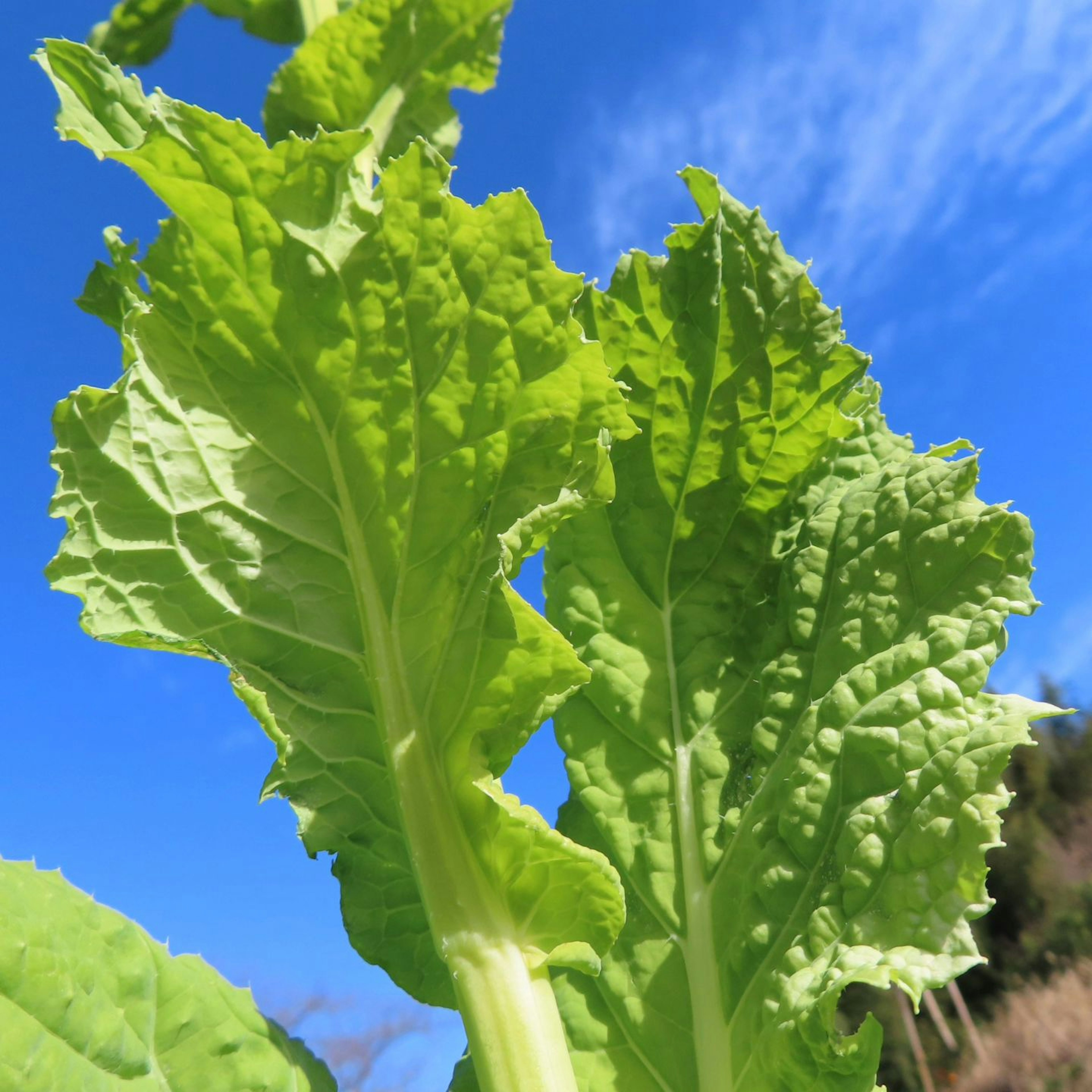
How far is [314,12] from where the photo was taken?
1959 mm

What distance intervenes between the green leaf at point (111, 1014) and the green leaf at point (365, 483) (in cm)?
28

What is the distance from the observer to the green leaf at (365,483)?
53.9 inches

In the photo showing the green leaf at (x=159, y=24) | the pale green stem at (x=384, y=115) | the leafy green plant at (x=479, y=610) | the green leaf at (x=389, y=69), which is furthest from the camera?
the green leaf at (x=159, y=24)

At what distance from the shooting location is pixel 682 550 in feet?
6.06

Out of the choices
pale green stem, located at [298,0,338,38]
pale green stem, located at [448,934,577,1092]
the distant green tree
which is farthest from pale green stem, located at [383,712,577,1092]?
the distant green tree

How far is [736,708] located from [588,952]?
1.80ft

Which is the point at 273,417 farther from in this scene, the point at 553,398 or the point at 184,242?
the point at 553,398

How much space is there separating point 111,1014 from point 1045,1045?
11.9 metres

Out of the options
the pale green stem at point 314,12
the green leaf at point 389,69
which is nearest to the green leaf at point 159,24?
the pale green stem at point 314,12

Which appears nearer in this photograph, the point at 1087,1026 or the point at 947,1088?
the point at 1087,1026

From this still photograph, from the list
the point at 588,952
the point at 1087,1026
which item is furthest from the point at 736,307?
the point at 1087,1026

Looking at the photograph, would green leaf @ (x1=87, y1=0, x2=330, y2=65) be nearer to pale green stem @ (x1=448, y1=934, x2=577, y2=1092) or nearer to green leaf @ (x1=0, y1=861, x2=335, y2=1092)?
green leaf @ (x1=0, y1=861, x2=335, y2=1092)

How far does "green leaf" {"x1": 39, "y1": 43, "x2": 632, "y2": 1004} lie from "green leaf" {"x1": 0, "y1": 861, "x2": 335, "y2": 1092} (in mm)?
284

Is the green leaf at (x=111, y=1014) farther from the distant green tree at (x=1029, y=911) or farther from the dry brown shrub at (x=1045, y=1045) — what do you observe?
the distant green tree at (x=1029, y=911)
